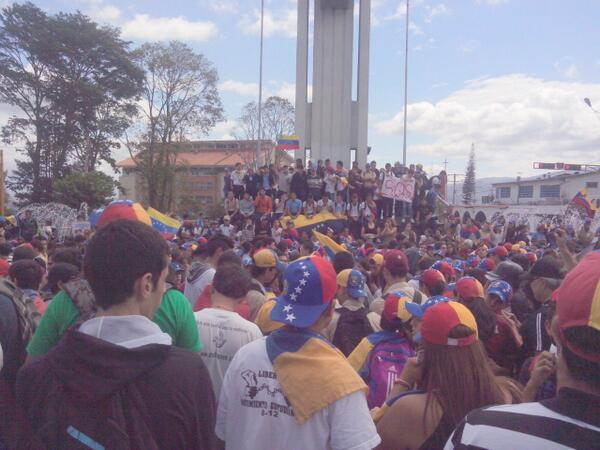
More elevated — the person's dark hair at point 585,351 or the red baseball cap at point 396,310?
the person's dark hair at point 585,351

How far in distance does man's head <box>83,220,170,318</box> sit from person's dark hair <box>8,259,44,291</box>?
2970 mm

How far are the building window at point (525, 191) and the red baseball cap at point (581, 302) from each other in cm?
7975

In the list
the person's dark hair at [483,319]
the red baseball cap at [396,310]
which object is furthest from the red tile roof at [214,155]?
the red baseball cap at [396,310]

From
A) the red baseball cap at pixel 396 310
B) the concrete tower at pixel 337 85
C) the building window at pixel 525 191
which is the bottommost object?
the red baseball cap at pixel 396 310

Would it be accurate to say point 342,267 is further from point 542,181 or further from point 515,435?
point 542,181

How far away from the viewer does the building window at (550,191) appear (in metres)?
69.2

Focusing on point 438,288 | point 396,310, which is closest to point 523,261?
point 438,288

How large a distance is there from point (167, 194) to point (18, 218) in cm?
2701

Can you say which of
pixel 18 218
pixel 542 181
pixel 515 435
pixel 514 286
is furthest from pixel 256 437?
pixel 542 181

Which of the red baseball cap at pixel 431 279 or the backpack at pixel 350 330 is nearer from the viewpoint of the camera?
the backpack at pixel 350 330

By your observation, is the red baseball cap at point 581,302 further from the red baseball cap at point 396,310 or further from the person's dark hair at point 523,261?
the person's dark hair at point 523,261

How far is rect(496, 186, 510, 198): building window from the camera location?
81.5m

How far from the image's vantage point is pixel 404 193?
1775 cm

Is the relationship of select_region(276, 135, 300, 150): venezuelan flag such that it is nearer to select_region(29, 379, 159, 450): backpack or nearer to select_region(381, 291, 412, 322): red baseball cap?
select_region(381, 291, 412, 322): red baseball cap
